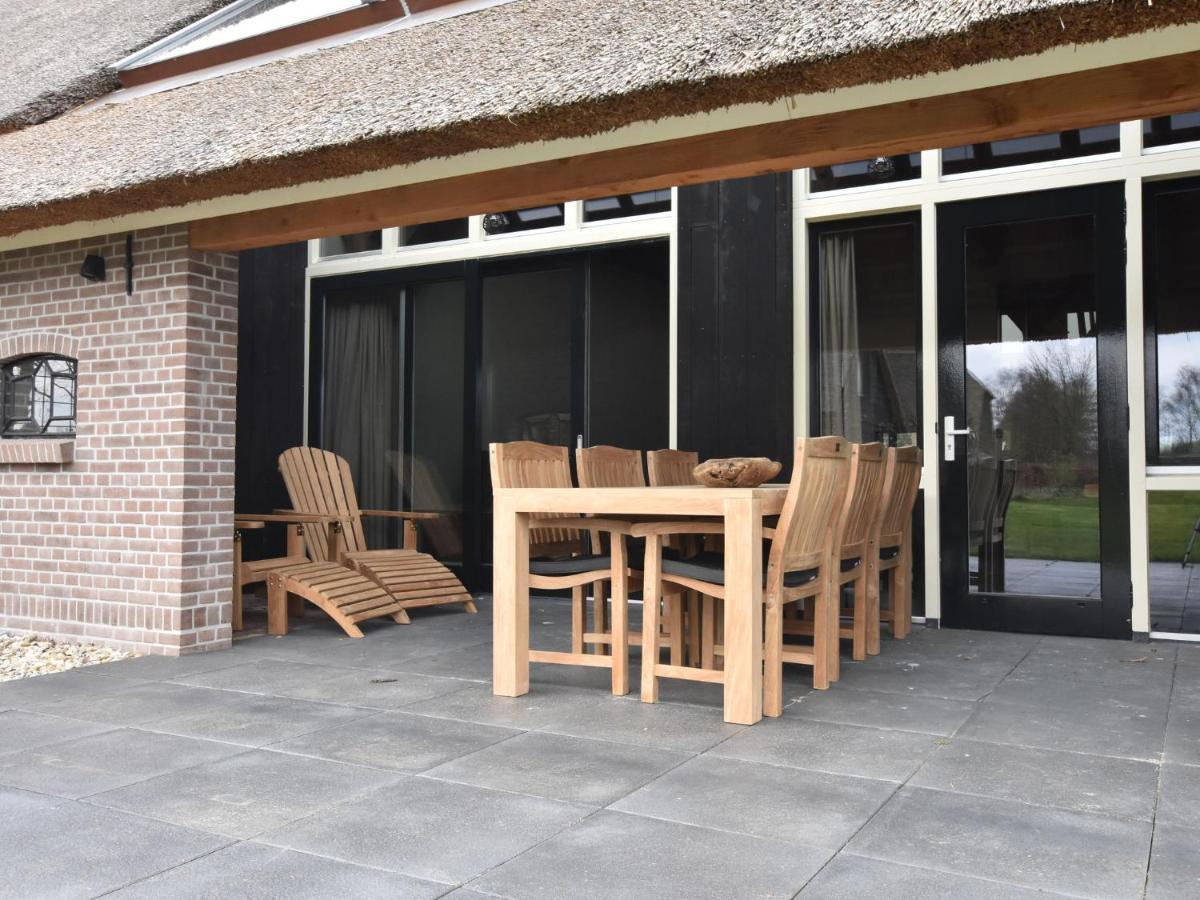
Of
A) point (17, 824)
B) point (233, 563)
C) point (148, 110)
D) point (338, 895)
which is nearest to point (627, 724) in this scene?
point (338, 895)

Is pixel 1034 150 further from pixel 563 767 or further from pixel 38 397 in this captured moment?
pixel 38 397

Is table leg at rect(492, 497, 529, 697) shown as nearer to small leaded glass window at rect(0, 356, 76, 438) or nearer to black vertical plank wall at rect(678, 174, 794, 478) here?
black vertical plank wall at rect(678, 174, 794, 478)

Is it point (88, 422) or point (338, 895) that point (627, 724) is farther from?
point (88, 422)

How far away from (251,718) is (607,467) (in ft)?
6.11

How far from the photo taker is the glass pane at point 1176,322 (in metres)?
4.65

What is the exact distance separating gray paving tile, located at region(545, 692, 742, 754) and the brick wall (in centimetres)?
199

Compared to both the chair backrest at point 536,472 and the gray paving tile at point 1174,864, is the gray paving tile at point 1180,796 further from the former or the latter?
the chair backrest at point 536,472

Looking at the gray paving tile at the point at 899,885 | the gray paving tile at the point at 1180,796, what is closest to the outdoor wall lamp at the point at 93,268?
the gray paving tile at the point at 899,885

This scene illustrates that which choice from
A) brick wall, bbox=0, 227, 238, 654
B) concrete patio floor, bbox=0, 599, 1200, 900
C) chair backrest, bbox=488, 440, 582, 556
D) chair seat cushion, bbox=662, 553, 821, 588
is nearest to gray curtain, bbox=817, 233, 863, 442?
chair backrest, bbox=488, 440, 582, 556

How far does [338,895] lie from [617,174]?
2618mm

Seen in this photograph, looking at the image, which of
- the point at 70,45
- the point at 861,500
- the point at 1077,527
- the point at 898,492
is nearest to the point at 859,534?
the point at 861,500

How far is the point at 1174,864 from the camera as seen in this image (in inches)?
80.2

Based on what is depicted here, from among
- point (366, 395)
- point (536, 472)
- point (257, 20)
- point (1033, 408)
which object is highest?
point (257, 20)

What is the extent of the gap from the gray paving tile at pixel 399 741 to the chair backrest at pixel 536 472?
2.91ft
